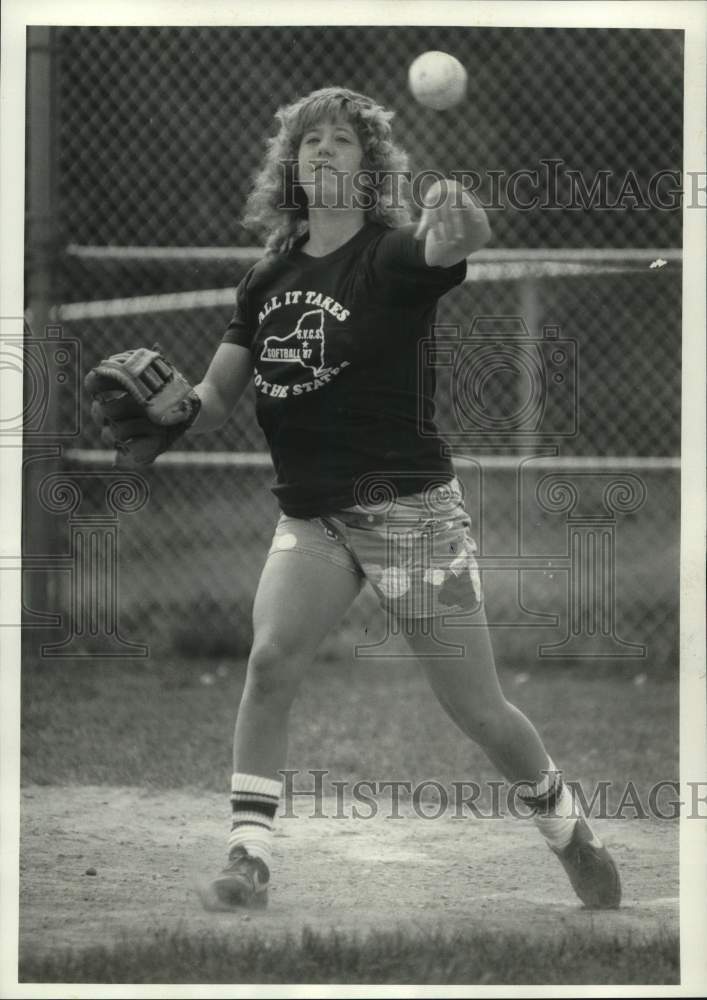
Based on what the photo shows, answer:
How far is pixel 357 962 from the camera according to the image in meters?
2.48

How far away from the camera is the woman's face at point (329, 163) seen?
113 inches

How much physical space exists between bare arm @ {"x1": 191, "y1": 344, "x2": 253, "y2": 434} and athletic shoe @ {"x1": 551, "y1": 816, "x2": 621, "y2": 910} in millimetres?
1150

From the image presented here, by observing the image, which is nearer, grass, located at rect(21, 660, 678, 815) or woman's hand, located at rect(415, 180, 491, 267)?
woman's hand, located at rect(415, 180, 491, 267)

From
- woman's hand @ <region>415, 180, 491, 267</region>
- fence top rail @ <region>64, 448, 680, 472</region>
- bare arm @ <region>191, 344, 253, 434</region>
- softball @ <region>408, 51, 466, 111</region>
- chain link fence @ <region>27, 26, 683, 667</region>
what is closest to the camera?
woman's hand @ <region>415, 180, 491, 267</region>

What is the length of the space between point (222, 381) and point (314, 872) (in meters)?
1.12

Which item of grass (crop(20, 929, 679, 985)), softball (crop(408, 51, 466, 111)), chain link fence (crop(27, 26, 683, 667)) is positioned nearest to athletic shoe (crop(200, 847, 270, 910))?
grass (crop(20, 929, 679, 985))

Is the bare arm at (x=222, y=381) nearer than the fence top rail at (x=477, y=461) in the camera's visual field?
Yes

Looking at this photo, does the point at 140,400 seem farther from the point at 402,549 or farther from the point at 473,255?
the point at 473,255

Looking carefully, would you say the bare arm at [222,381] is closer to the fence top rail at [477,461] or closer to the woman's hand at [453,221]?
the woman's hand at [453,221]

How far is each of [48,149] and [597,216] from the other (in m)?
2.49

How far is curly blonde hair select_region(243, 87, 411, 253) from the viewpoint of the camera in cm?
292

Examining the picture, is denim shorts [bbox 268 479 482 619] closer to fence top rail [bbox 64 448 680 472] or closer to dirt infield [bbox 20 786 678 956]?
dirt infield [bbox 20 786 678 956]

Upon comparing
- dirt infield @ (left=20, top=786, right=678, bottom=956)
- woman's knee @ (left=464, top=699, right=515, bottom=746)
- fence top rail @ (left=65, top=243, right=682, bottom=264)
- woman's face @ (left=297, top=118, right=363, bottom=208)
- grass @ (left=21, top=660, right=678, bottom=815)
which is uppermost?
fence top rail @ (left=65, top=243, right=682, bottom=264)

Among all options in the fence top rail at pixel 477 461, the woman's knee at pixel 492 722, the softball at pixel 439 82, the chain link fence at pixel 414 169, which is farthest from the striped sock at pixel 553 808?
the chain link fence at pixel 414 169
